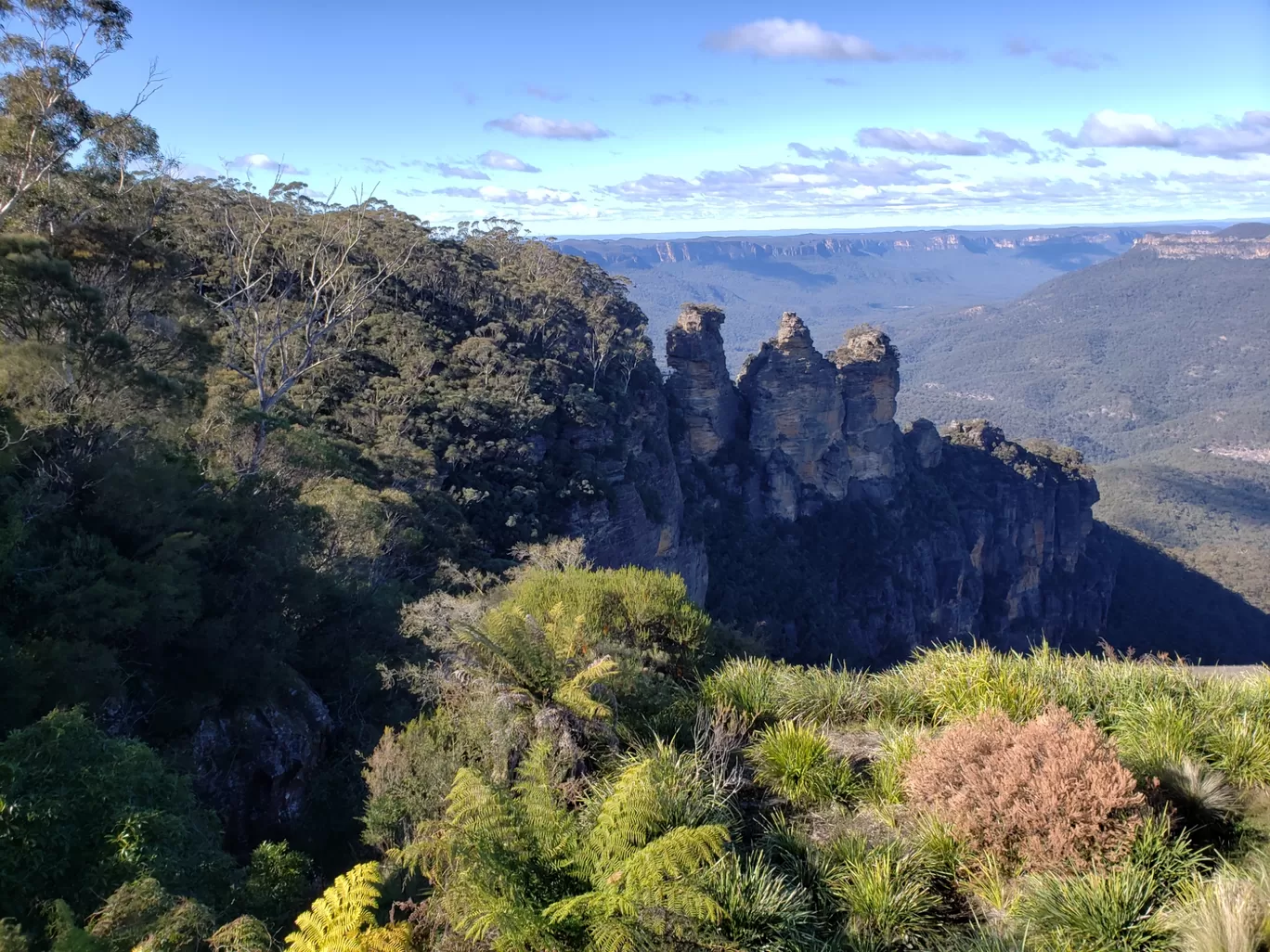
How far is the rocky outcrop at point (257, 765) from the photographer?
1005 centimetres

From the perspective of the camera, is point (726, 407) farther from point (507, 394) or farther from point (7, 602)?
point (7, 602)

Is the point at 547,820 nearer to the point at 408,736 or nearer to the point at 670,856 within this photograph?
the point at 670,856

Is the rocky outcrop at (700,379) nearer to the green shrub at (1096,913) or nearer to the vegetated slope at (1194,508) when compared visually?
the green shrub at (1096,913)

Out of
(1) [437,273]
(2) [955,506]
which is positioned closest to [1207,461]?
(2) [955,506]

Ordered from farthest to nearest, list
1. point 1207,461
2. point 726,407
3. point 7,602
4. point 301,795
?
point 1207,461, point 726,407, point 301,795, point 7,602

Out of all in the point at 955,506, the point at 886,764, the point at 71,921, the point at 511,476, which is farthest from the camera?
the point at 955,506

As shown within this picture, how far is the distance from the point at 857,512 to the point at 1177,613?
31533 millimetres

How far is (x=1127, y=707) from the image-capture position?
6.11 metres

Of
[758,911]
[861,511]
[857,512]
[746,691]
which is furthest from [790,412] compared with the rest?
[758,911]

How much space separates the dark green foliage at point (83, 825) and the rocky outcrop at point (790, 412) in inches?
A: 1877

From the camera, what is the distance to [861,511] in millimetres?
56781

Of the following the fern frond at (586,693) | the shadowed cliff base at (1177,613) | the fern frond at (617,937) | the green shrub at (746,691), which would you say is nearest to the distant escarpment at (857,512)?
the shadowed cliff base at (1177,613)

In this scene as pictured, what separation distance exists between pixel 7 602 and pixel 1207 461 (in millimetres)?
149686

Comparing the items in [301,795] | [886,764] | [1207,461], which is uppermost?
[886,764]
